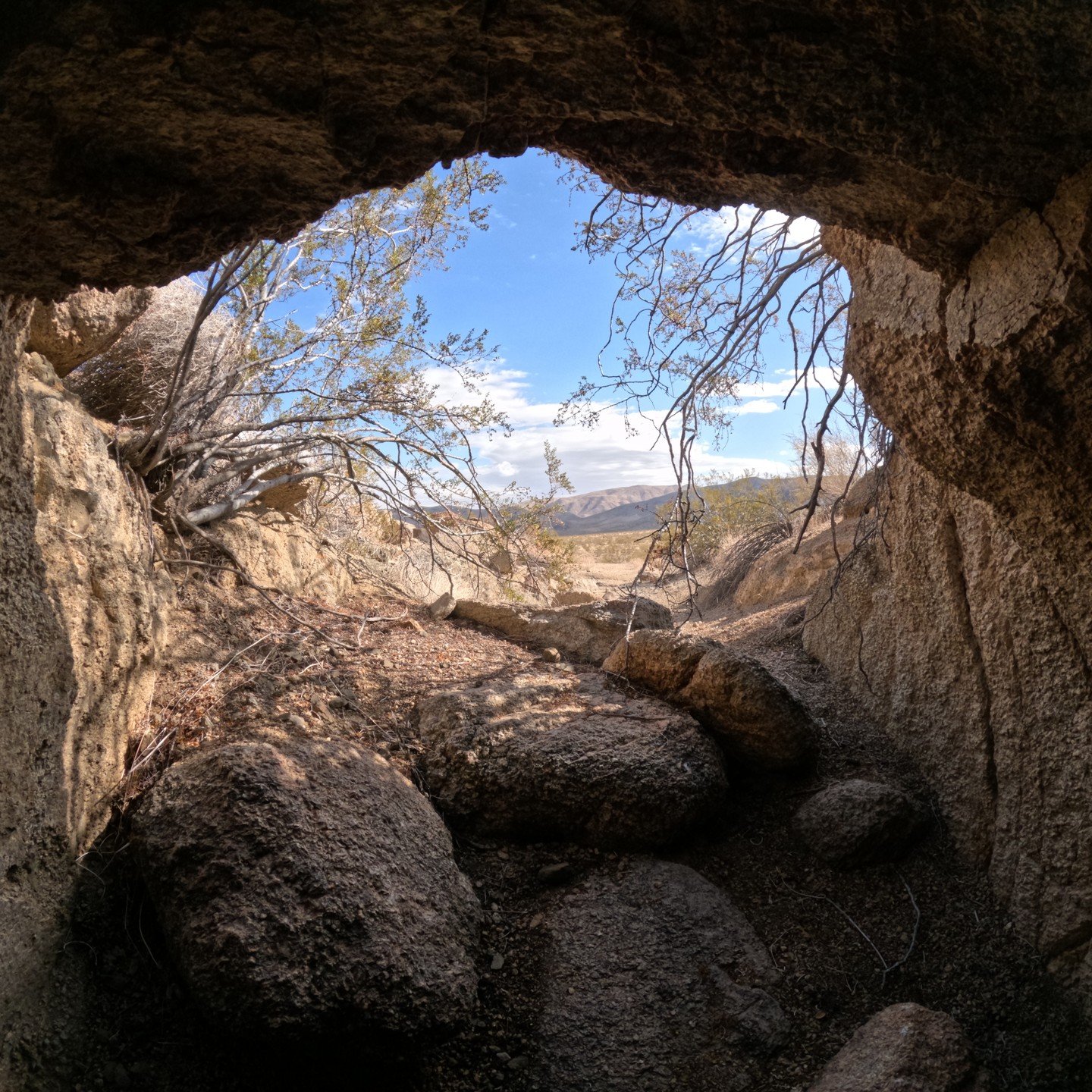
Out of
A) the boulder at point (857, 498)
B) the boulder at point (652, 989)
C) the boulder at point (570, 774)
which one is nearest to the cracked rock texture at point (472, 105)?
the boulder at point (570, 774)

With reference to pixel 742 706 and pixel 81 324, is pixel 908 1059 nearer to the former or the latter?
→ pixel 742 706

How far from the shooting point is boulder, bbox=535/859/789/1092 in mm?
2650

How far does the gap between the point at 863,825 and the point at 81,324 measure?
164 inches

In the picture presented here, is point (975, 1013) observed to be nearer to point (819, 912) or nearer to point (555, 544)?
point (819, 912)

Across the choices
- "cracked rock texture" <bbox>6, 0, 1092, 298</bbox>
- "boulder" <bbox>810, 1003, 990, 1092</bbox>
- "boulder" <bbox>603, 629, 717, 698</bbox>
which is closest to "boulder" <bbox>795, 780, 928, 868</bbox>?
"boulder" <bbox>810, 1003, 990, 1092</bbox>

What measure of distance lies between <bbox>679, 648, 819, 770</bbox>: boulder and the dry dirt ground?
0.15 m

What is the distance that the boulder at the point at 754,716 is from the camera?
3900 millimetres

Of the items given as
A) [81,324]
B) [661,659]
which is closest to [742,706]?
[661,659]

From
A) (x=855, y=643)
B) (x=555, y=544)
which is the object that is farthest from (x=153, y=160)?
(x=555, y=544)

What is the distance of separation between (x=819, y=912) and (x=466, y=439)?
3.56 m

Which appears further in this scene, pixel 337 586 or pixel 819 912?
pixel 337 586

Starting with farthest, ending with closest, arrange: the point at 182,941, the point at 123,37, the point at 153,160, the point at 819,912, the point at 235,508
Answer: the point at 235,508 < the point at 819,912 < the point at 182,941 < the point at 153,160 < the point at 123,37

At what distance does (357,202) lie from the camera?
19.0 feet

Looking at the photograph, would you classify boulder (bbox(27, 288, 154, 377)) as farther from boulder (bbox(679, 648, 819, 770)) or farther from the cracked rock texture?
boulder (bbox(679, 648, 819, 770))
